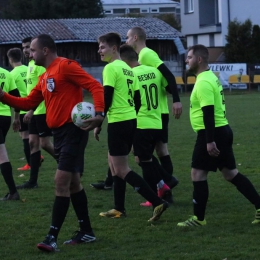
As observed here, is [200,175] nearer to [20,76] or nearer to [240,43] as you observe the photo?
[20,76]

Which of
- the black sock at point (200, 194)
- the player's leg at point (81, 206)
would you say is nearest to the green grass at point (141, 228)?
the player's leg at point (81, 206)

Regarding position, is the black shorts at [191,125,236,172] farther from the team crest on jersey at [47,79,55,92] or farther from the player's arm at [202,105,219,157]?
the team crest on jersey at [47,79,55,92]

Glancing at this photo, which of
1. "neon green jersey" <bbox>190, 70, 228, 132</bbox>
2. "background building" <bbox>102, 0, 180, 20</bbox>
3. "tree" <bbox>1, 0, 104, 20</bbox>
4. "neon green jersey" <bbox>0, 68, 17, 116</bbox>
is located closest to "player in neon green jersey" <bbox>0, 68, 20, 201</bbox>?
"neon green jersey" <bbox>0, 68, 17, 116</bbox>

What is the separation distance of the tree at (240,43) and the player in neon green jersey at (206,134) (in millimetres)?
40717

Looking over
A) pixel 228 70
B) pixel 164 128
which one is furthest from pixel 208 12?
pixel 164 128

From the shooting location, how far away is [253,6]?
5466 cm

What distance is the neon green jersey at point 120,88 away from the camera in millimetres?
7312

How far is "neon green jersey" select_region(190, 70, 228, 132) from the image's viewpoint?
689 centimetres

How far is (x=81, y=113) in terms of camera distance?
20.2 ft

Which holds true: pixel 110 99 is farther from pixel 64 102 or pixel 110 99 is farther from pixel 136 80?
pixel 64 102

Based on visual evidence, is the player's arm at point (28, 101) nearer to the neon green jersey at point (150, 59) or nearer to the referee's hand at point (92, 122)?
the referee's hand at point (92, 122)

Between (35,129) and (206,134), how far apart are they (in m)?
4.09

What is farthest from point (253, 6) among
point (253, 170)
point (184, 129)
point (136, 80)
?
point (136, 80)

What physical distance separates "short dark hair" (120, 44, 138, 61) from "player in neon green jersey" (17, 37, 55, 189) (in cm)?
203
